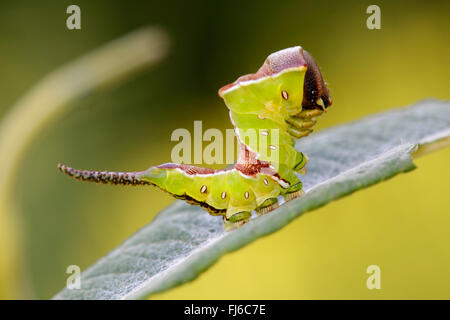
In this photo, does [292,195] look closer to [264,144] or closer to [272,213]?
[264,144]

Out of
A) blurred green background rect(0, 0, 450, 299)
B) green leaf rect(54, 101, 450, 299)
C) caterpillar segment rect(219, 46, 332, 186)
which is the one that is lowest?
green leaf rect(54, 101, 450, 299)

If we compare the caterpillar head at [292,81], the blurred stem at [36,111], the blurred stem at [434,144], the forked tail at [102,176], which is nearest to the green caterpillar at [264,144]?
the caterpillar head at [292,81]

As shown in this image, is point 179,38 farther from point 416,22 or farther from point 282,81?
point 282,81

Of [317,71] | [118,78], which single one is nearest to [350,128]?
[317,71]

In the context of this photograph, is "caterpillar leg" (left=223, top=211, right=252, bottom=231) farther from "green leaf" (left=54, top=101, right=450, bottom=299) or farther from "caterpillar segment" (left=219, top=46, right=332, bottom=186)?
"caterpillar segment" (left=219, top=46, right=332, bottom=186)

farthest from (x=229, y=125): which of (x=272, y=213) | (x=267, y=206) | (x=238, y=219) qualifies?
(x=272, y=213)

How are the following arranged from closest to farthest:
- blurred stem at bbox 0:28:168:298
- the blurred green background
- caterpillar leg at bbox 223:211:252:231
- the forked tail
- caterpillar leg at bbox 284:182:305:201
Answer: the forked tail < caterpillar leg at bbox 223:211:252:231 < caterpillar leg at bbox 284:182:305:201 < blurred stem at bbox 0:28:168:298 < the blurred green background

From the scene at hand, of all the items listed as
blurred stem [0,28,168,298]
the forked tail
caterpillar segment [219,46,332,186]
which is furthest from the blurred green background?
the forked tail

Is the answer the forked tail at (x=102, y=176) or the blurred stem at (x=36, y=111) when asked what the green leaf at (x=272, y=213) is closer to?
the forked tail at (x=102, y=176)
